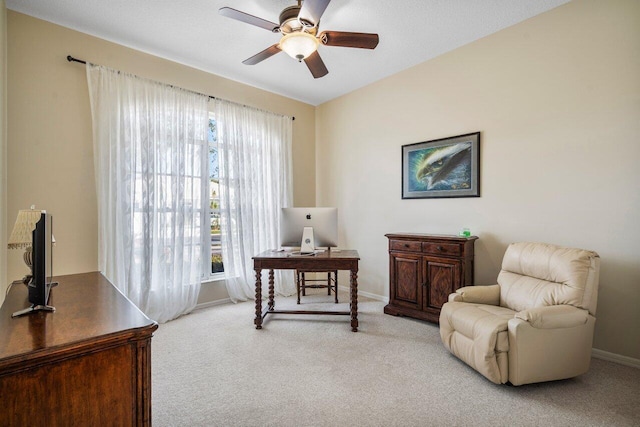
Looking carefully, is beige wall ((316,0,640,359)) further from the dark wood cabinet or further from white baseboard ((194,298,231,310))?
white baseboard ((194,298,231,310))

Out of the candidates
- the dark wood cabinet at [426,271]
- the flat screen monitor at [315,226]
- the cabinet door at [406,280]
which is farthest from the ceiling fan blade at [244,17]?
the cabinet door at [406,280]

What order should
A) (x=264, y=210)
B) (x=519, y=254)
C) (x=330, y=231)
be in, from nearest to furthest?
(x=519, y=254) → (x=330, y=231) → (x=264, y=210)

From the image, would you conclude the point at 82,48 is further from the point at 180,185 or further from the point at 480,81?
the point at 480,81

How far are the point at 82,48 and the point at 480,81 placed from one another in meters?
4.18

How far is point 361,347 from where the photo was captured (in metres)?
2.80

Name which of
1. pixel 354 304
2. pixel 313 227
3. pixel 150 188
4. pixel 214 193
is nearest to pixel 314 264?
→ pixel 313 227

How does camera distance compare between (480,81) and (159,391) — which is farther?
(480,81)

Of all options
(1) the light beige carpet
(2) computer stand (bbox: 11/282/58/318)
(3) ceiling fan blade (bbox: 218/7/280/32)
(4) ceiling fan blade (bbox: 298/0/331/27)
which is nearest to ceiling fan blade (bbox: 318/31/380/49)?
(4) ceiling fan blade (bbox: 298/0/331/27)

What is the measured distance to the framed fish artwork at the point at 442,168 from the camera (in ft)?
11.1

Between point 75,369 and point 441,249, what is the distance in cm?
309

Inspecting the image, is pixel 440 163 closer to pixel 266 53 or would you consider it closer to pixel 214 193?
pixel 266 53

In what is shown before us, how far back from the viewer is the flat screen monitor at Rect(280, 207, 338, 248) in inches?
139

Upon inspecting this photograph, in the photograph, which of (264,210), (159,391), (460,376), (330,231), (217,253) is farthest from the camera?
(264,210)

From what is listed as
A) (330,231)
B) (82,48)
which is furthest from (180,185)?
(330,231)
